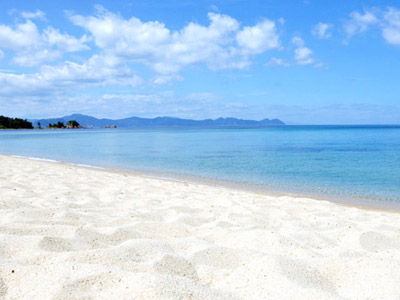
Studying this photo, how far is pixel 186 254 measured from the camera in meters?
3.70

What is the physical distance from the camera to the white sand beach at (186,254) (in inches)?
106

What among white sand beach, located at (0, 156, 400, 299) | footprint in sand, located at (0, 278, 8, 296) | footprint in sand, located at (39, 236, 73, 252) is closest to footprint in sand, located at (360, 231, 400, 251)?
white sand beach, located at (0, 156, 400, 299)

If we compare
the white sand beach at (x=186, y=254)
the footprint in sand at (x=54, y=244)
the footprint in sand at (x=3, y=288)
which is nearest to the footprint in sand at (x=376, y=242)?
the white sand beach at (x=186, y=254)

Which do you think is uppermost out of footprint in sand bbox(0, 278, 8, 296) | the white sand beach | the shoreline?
footprint in sand bbox(0, 278, 8, 296)

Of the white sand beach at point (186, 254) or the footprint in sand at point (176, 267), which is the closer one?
the white sand beach at point (186, 254)

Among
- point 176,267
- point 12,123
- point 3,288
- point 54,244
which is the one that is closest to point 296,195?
point 176,267

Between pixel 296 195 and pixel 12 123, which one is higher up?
pixel 12 123

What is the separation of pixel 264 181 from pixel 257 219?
8598 millimetres

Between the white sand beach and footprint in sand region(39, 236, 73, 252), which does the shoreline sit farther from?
footprint in sand region(39, 236, 73, 252)

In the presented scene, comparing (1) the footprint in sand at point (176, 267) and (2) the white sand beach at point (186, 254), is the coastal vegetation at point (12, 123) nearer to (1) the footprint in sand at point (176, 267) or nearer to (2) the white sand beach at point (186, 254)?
(2) the white sand beach at point (186, 254)

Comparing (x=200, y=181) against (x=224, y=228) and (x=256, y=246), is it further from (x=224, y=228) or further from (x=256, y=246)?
(x=256, y=246)

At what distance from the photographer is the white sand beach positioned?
2699 millimetres

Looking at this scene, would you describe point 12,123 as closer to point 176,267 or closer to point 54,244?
point 54,244

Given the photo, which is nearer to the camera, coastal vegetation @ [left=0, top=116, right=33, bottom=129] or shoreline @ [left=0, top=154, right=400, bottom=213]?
shoreline @ [left=0, top=154, right=400, bottom=213]
